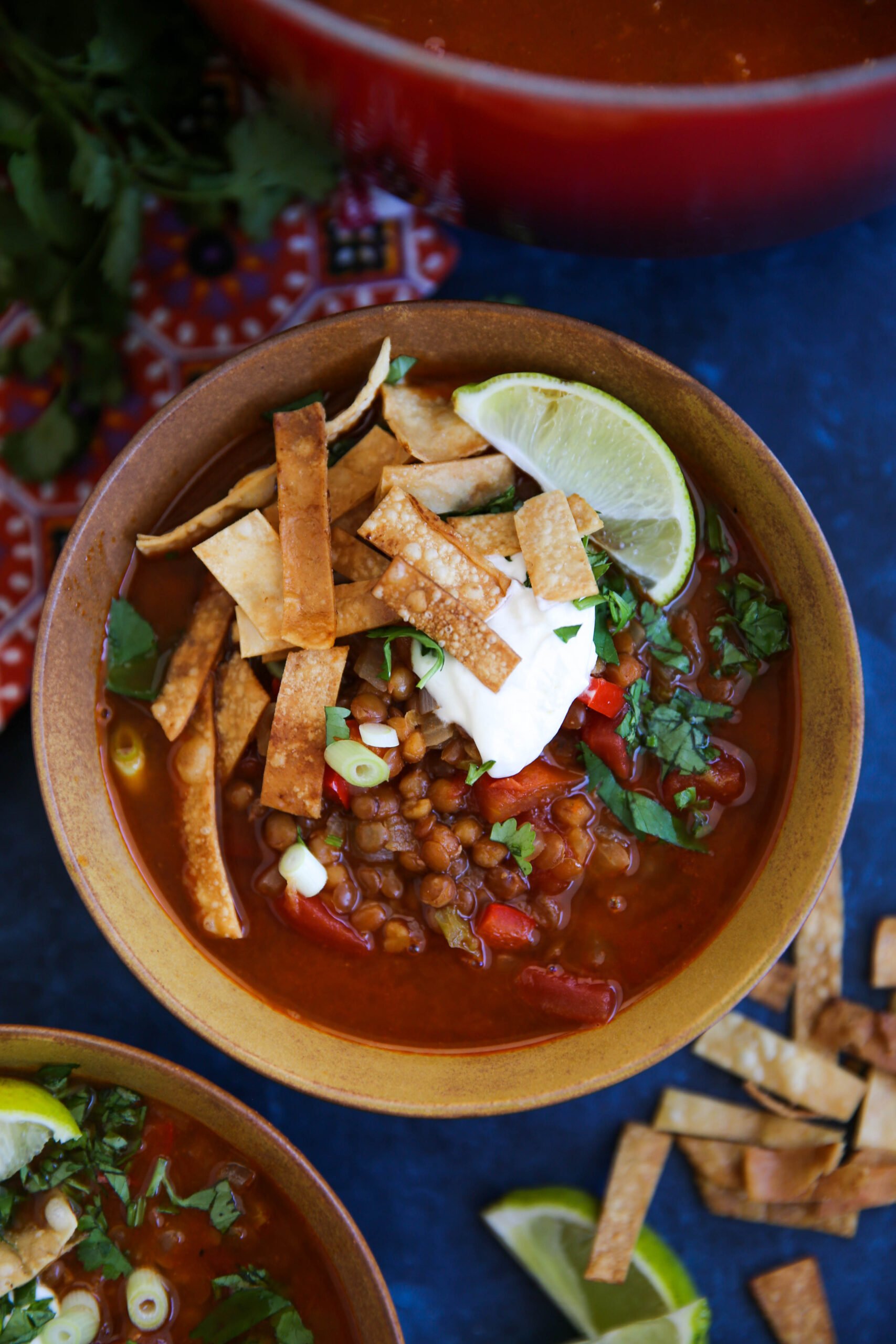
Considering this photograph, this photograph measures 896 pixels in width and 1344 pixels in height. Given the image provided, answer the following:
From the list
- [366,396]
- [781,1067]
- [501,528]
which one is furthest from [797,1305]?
[366,396]

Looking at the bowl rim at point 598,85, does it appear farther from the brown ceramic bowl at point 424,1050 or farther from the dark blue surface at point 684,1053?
the dark blue surface at point 684,1053

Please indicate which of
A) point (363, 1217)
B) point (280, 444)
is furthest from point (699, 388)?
point (363, 1217)

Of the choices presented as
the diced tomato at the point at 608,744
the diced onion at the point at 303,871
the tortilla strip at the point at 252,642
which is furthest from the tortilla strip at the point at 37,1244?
the diced tomato at the point at 608,744

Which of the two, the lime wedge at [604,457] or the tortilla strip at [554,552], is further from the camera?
the lime wedge at [604,457]

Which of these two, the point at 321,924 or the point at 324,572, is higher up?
the point at 324,572

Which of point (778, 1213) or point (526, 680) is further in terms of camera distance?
point (778, 1213)

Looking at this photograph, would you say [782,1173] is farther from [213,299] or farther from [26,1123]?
[213,299]
